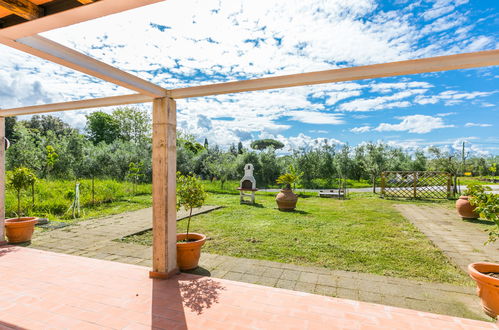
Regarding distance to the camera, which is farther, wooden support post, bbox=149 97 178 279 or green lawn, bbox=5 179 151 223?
green lawn, bbox=5 179 151 223

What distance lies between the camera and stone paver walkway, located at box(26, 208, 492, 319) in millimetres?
3053

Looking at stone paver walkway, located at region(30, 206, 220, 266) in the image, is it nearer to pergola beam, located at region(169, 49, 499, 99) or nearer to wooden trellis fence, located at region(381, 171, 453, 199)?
pergola beam, located at region(169, 49, 499, 99)

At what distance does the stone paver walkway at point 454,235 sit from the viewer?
4.62m

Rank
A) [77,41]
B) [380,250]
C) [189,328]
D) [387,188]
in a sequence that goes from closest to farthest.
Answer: [189,328], [77,41], [380,250], [387,188]

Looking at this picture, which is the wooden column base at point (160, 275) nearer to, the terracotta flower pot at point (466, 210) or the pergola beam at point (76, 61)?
the pergola beam at point (76, 61)

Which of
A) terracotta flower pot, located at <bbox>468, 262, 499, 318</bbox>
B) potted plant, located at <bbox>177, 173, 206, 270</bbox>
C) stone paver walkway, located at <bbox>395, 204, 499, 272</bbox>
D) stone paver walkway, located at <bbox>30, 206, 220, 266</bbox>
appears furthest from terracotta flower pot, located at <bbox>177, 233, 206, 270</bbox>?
stone paver walkway, located at <bbox>395, 204, 499, 272</bbox>

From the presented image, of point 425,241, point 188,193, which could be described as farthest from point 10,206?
point 425,241

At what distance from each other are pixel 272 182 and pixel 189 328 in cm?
1585

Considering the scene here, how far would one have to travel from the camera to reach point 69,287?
3295mm

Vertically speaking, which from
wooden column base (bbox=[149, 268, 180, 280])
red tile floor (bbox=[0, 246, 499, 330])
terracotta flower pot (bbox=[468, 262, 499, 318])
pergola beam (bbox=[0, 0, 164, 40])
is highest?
pergola beam (bbox=[0, 0, 164, 40])

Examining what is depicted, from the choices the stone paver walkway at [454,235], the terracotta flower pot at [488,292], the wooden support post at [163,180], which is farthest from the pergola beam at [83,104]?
the stone paver walkway at [454,235]

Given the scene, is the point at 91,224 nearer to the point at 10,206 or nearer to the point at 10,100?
the point at 10,206

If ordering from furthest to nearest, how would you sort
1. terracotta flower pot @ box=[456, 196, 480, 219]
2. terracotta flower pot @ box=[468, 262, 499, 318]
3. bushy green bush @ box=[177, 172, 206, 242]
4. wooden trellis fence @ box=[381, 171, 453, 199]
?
1. wooden trellis fence @ box=[381, 171, 453, 199]
2. terracotta flower pot @ box=[456, 196, 480, 219]
3. bushy green bush @ box=[177, 172, 206, 242]
4. terracotta flower pot @ box=[468, 262, 499, 318]

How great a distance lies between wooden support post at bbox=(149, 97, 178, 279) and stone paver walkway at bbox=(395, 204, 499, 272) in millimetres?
4436
